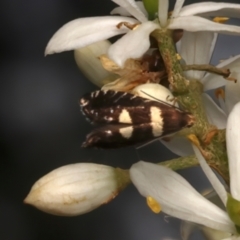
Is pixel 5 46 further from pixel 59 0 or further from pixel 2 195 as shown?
pixel 2 195

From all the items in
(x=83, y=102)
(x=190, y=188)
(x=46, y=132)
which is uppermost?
(x=83, y=102)

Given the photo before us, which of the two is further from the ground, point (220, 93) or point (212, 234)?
point (220, 93)

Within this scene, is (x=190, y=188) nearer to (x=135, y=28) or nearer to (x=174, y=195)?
(x=174, y=195)

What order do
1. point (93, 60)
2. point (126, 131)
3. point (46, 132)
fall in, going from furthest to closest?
point (46, 132) < point (93, 60) < point (126, 131)

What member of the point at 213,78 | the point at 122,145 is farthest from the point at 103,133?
the point at 213,78

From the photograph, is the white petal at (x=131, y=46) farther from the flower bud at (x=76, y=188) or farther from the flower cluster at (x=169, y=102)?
the flower bud at (x=76, y=188)

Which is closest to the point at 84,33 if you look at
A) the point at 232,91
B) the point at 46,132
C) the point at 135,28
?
the point at 135,28

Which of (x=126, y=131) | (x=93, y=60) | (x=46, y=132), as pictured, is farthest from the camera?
(x=46, y=132)
